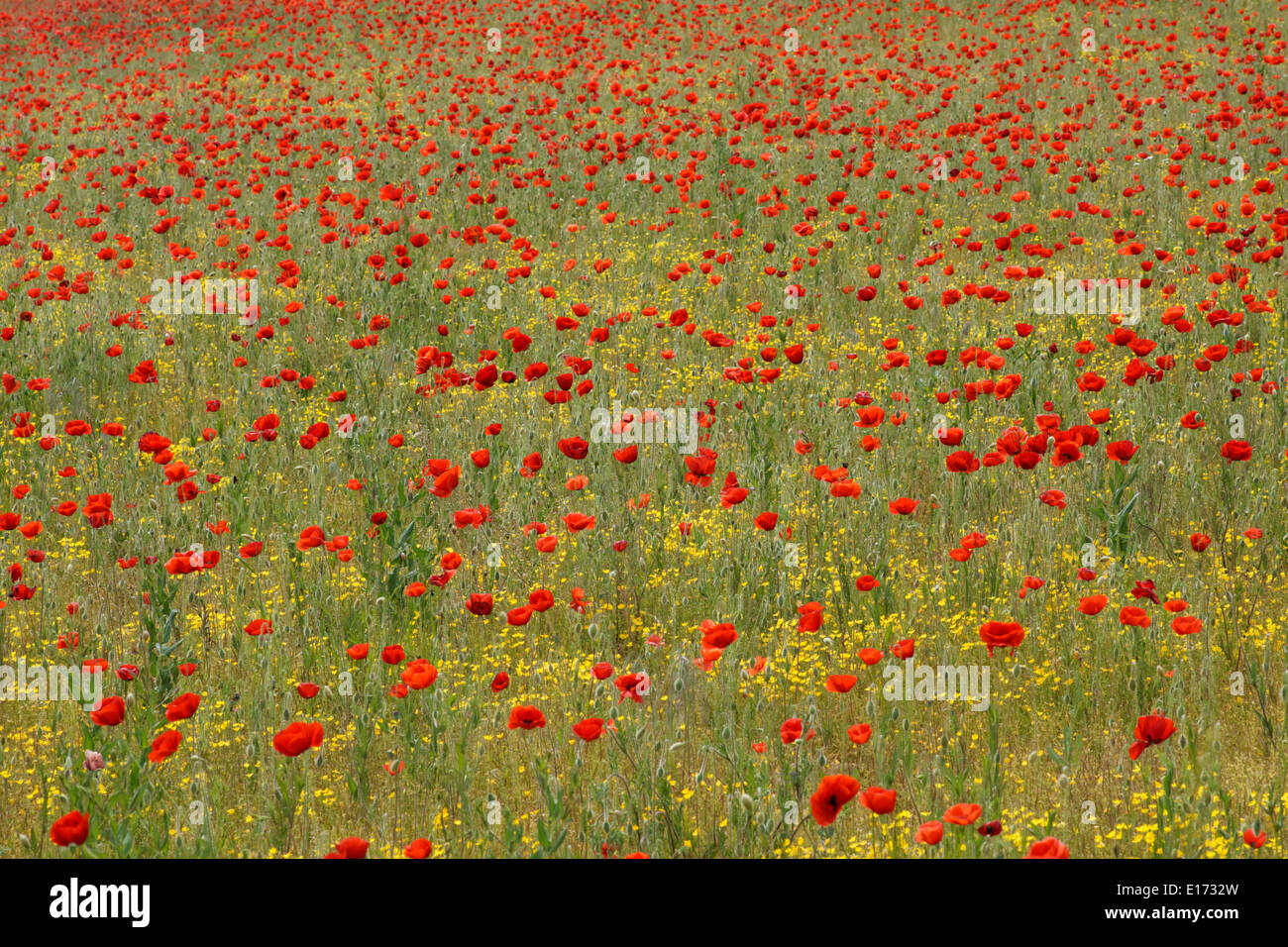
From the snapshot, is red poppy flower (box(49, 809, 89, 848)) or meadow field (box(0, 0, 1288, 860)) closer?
red poppy flower (box(49, 809, 89, 848))

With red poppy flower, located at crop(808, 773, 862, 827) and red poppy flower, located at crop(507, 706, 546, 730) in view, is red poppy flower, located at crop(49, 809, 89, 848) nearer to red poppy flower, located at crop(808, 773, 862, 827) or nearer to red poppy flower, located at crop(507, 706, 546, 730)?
red poppy flower, located at crop(507, 706, 546, 730)

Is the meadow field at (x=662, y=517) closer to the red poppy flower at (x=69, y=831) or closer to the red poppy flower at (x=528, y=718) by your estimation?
the red poppy flower at (x=69, y=831)

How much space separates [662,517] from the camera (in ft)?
15.3

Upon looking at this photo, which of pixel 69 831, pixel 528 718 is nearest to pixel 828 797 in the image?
pixel 528 718

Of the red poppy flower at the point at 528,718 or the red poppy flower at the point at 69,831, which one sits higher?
the red poppy flower at the point at 528,718

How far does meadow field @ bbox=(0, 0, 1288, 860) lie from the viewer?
305 cm

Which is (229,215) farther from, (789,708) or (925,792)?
(925,792)

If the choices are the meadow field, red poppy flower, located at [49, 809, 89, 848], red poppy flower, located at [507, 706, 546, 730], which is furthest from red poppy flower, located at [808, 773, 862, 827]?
red poppy flower, located at [49, 809, 89, 848]

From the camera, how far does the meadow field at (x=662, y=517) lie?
3049mm

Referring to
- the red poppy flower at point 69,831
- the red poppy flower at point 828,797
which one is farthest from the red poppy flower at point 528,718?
the red poppy flower at point 69,831

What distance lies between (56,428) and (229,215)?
2.97 metres

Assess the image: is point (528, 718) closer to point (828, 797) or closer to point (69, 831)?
point (828, 797)

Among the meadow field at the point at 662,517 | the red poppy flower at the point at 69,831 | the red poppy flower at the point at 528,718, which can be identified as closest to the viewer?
the red poppy flower at the point at 69,831

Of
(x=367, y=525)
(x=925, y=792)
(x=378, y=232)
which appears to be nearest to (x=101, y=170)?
(x=378, y=232)
